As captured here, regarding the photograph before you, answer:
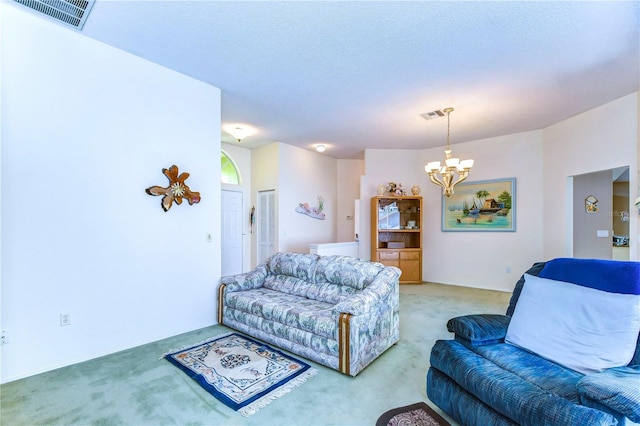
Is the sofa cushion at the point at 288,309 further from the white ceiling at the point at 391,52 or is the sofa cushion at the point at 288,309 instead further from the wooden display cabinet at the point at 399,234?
the wooden display cabinet at the point at 399,234

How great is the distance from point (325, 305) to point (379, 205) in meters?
3.42

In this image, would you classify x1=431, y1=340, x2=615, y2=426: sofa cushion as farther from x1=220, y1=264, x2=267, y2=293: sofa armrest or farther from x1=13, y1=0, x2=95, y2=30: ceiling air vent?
x1=13, y1=0, x2=95, y2=30: ceiling air vent

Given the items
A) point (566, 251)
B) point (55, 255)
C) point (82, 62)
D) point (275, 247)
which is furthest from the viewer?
point (275, 247)

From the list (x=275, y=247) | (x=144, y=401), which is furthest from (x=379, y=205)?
(x=144, y=401)

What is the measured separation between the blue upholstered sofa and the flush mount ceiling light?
417 centimetres

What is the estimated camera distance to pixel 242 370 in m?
2.42

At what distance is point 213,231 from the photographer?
3.55 metres

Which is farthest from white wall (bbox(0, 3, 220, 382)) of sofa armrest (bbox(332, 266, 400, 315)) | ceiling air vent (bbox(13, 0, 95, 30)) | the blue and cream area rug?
sofa armrest (bbox(332, 266, 400, 315))

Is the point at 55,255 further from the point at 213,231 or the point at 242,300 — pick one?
the point at 242,300

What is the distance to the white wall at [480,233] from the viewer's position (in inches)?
200

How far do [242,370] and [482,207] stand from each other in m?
5.01

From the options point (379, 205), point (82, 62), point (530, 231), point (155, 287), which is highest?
point (82, 62)

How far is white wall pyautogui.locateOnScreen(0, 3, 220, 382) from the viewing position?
2303 millimetres

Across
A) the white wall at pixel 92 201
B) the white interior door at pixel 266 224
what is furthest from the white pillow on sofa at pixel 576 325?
the white interior door at pixel 266 224
